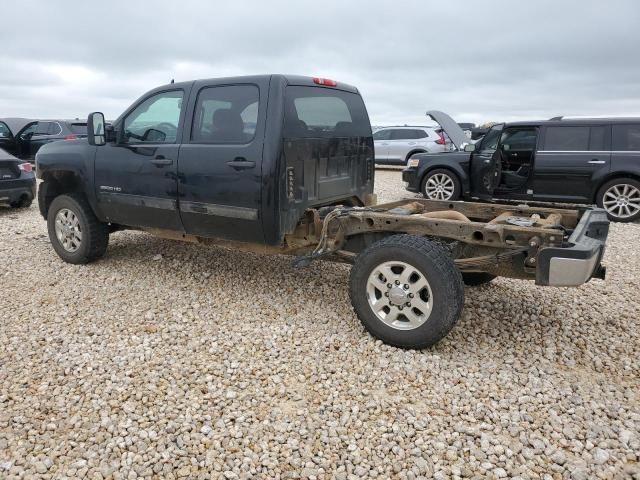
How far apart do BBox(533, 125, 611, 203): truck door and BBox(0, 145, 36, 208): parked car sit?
8.73m

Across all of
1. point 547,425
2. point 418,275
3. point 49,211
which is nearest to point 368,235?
point 418,275

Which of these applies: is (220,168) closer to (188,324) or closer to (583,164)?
(188,324)

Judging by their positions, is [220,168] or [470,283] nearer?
[220,168]

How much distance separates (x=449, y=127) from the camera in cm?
1059

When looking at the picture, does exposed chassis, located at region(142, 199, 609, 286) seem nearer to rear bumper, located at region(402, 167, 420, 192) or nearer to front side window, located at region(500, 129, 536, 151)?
front side window, located at region(500, 129, 536, 151)

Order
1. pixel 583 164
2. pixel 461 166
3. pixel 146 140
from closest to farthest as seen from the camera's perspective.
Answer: pixel 146 140 → pixel 583 164 → pixel 461 166

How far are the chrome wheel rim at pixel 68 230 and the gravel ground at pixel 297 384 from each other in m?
→ 0.53

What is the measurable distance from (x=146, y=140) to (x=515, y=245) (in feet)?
11.0

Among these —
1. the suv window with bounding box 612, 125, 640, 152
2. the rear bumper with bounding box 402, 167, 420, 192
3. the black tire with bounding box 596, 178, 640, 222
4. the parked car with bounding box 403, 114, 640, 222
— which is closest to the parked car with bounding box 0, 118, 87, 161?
the rear bumper with bounding box 402, 167, 420, 192

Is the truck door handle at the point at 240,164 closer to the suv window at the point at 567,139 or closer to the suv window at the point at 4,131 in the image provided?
the suv window at the point at 567,139

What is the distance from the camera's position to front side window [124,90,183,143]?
14.9 feet

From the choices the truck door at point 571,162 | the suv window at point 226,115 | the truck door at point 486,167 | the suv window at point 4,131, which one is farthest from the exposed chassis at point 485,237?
the suv window at point 4,131

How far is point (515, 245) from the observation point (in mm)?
3375

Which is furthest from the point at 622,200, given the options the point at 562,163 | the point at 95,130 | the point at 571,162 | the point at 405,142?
the point at 405,142
